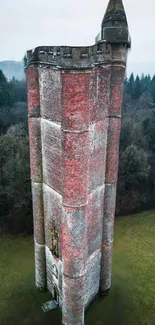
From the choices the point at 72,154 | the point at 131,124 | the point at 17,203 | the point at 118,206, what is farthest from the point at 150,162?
the point at 72,154

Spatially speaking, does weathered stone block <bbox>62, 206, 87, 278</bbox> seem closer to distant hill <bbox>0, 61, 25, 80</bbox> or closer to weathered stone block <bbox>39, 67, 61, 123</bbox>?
weathered stone block <bbox>39, 67, 61, 123</bbox>

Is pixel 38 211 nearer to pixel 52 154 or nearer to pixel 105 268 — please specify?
pixel 52 154

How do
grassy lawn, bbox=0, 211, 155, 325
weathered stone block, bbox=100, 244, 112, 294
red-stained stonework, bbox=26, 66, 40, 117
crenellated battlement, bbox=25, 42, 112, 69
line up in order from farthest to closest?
weathered stone block, bbox=100, 244, 112, 294 → grassy lawn, bbox=0, 211, 155, 325 → red-stained stonework, bbox=26, 66, 40, 117 → crenellated battlement, bbox=25, 42, 112, 69

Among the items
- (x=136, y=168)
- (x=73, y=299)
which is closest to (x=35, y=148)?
(x=73, y=299)

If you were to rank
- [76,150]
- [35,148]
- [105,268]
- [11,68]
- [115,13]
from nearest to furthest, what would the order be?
[76,150] → [115,13] → [35,148] → [105,268] → [11,68]

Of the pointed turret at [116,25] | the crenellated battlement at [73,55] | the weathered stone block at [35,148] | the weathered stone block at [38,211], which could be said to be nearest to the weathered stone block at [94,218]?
the weathered stone block at [38,211]

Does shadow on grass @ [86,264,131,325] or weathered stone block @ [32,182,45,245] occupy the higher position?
weathered stone block @ [32,182,45,245]

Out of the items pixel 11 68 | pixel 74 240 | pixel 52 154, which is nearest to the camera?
pixel 74 240

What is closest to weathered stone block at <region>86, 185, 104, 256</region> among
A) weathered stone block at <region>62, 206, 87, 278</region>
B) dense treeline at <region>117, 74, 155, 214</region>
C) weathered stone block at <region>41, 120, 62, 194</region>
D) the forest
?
weathered stone block at <region>62, 206, 87, 278</region>
